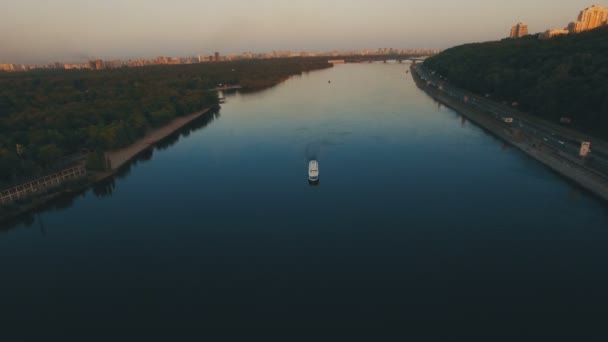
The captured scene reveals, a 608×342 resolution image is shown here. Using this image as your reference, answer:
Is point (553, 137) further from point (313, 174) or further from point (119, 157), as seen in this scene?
point (119, 157)

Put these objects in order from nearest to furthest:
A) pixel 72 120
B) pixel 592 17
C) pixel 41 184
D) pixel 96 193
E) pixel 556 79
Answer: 1. pixel 41 184
2. pixel 96 193
3. pixel 556 79
4. pixel 72 120
5. pixel 592 17

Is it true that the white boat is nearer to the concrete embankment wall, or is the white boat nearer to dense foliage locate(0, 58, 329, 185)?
the concrete embankment wall

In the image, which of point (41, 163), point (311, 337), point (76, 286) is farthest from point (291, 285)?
point (41, 163)

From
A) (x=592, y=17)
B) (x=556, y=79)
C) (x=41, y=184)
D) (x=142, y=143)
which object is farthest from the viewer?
(x=592, y=17)

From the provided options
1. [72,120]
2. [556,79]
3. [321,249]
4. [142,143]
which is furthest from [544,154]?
[72,120]

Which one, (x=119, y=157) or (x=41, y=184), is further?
(x=119, y=157)

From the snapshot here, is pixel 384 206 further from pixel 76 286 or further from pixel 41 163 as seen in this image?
pixel 41 163
